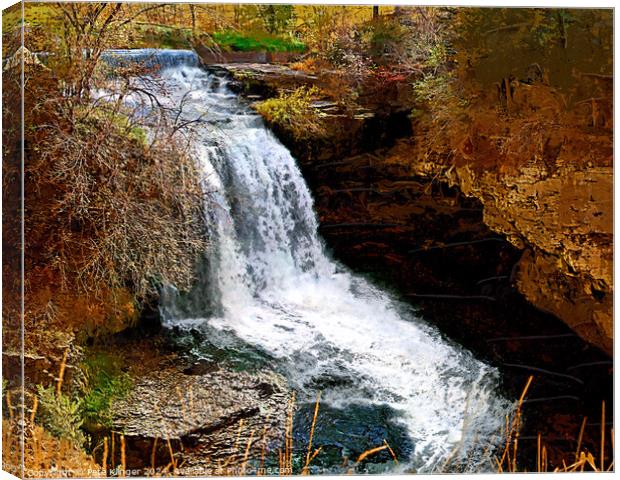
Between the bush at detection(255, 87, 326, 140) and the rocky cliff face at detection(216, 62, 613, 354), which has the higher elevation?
the bush at detection(255, 87, 326, 140)

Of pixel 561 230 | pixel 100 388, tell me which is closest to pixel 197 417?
pixel 100 388

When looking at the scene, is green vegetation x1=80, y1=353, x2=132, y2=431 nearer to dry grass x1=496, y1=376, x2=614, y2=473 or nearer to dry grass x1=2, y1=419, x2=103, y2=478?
dry grass x1=2, y1=419, x2=103, y2=478

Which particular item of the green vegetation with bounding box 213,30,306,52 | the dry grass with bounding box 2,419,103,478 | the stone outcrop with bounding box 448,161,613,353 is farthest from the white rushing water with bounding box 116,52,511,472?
the dry grass with bounding box 2,419,103,478

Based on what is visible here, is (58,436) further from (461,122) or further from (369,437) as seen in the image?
(461,122)

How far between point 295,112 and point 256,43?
34cm

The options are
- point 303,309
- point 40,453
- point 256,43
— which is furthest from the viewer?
point 303,309

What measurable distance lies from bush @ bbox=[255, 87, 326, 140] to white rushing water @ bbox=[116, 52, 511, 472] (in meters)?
0.07

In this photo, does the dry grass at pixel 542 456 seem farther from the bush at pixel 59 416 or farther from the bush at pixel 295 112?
the bush at pixel 59 416

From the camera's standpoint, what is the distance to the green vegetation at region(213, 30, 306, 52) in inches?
146

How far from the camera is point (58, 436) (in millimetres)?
3598

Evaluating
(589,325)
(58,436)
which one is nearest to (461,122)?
(589,325)

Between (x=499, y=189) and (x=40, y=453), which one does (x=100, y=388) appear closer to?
(x=40, y=453)

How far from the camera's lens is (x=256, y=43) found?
373 cm

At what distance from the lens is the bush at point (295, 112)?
3762 millimetres
